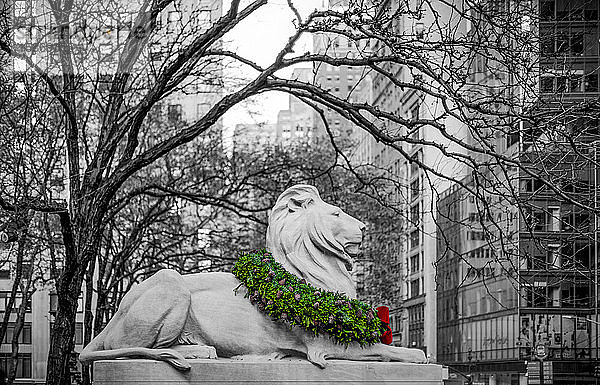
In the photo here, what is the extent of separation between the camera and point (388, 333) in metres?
9.74

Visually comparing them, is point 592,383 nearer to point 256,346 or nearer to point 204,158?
point 204,158

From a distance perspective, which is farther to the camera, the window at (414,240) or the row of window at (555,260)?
the window at (414,240)

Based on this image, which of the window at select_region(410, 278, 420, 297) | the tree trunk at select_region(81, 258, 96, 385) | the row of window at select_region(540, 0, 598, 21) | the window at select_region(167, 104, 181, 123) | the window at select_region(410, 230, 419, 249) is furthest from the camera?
the window at select_region(410, 278, 420, 297)

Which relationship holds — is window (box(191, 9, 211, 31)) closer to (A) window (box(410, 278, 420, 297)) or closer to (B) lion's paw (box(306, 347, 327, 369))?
(B) lion's paw (box(306, 347, 327, 369))

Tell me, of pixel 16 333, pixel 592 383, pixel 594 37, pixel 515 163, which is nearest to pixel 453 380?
pixel 592 383

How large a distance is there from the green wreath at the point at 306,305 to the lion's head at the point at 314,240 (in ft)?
0.60

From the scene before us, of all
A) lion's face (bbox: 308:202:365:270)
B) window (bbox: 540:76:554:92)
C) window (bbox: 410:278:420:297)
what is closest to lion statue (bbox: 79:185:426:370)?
lion's face (bbox: 308:202:365:270)

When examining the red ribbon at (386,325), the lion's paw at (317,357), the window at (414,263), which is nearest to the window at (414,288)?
the window at (414,263)

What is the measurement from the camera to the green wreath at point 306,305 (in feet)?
29.5

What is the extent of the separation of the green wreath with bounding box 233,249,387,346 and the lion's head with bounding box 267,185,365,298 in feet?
0.60

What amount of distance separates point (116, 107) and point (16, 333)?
75.0 feet

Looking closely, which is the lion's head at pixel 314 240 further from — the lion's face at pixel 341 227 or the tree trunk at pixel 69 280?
the tree trunk at pixel 69 280

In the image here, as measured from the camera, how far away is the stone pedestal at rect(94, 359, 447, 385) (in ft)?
28.4

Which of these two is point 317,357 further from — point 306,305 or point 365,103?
point 365,103
